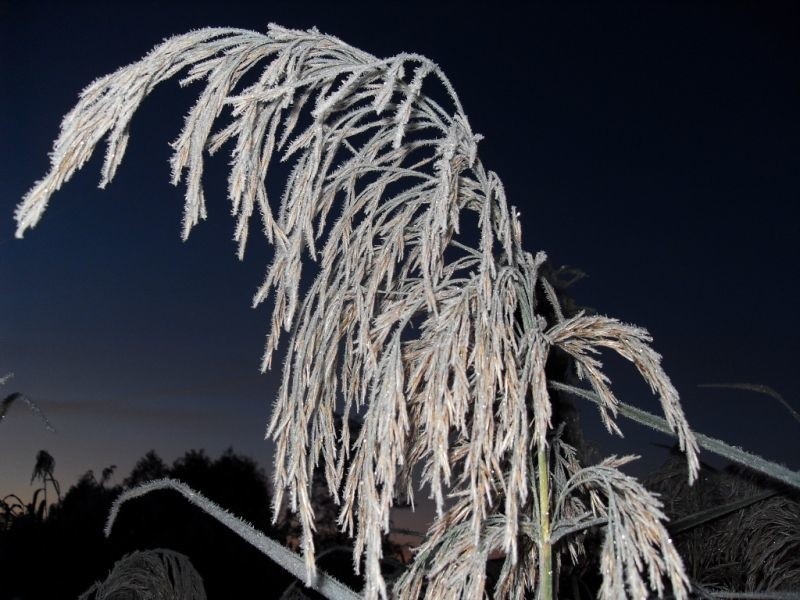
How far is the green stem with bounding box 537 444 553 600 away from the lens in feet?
4.83

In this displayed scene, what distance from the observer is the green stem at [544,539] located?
1.47 meters

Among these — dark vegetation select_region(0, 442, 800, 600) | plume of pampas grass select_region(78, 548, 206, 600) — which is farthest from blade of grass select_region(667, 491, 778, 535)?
plume of pampas grass select_region(78, 548, 206, 600)

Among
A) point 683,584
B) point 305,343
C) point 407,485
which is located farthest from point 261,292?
point 683,584

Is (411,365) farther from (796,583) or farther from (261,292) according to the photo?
(796,583)

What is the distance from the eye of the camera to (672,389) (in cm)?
145

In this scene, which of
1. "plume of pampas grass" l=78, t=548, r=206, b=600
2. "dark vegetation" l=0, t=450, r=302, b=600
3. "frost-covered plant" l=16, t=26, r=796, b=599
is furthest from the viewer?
"dark vegetation" l=0, t=450, r=302, b=600

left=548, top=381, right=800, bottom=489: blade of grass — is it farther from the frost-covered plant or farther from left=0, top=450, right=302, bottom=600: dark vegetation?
left=0, top=450, right=302, bottom=600: dark vegetation

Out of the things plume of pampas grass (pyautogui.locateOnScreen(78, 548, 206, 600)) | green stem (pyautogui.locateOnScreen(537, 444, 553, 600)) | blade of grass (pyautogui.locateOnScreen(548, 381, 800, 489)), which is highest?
blade of grass (pyautogui.locateOnScreen(548, 381, 800, 489))

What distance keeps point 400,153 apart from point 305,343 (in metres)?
0.53

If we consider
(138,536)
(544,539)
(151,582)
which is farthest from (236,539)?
(544,539)

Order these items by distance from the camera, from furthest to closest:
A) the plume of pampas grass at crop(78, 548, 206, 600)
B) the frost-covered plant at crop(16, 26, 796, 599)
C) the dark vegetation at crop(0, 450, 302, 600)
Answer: the dark vegetation at crop(0, 450, 302, 600) → the plume of pampas grass at crop(78, 548, 206, 600) → the frost-covered plant at crop(16, 26, 796, 599)

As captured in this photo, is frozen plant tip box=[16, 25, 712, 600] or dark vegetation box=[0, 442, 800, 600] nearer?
frozen plant tip box=[16, 25, 712, 600]

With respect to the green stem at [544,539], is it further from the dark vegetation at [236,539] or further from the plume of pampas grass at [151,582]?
the plume of pampas grass at [151,582]

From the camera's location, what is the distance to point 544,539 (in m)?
1.53
